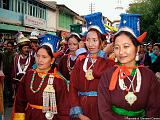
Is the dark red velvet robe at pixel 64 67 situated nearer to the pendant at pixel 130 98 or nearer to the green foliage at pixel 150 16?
the pendant at pixel 130 98

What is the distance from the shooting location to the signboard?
33.0 meters

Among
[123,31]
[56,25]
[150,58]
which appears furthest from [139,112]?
[56,25]

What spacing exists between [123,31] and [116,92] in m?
0.69

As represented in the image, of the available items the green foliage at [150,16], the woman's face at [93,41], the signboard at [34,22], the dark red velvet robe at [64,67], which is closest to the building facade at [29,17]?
the signboard at [34,22]

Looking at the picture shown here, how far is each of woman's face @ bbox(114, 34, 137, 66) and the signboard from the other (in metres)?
29.2

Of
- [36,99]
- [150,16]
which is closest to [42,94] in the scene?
[36,99]

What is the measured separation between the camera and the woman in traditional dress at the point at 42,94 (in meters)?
4.48

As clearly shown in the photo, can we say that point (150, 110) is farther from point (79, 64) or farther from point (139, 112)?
point (79, 64)

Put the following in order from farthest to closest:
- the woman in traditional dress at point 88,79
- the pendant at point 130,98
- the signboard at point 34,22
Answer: the signboard at point 34,22, the woman in traditional dress at point 88,79, the pendant at point 130,98

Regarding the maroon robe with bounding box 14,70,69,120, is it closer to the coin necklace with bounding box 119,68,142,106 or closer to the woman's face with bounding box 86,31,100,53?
the woman's face with bounding box 86,31,100,53

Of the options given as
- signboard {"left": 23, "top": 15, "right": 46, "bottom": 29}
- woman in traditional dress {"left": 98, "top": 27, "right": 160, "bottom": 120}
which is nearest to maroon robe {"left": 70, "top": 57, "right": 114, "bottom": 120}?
woman in traditional dress {"left": 98, "top": 27, "right": 160, "bottom": 120}

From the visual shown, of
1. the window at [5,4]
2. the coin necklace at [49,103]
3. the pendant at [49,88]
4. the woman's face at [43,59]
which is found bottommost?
the coin necklace at [49,103]

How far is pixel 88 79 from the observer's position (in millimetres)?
4484

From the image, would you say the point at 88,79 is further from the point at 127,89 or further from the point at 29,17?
the point at 29,17
